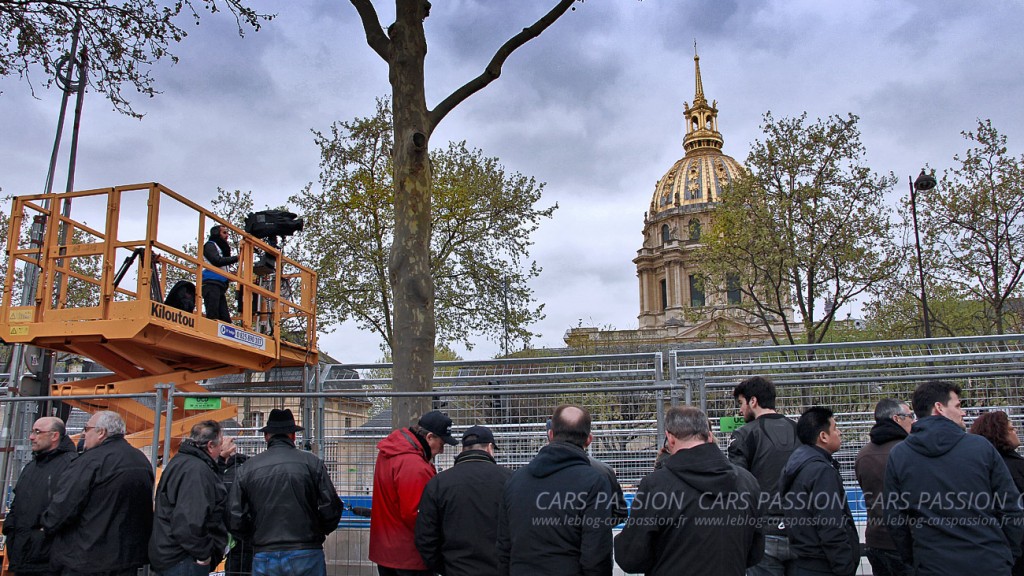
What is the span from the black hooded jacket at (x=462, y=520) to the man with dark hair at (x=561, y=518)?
48 centimetres

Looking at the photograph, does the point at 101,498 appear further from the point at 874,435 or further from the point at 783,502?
the point at 874,435

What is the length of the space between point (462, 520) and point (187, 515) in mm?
2071

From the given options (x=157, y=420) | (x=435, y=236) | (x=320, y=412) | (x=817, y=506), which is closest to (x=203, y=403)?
(x=157, y=420)

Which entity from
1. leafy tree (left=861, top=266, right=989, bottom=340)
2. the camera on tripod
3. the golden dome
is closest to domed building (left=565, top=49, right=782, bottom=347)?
the golden dome

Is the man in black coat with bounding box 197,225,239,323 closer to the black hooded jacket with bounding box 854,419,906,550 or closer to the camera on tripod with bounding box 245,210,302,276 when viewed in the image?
the camera on tripod with bounding box 245,210,302,276

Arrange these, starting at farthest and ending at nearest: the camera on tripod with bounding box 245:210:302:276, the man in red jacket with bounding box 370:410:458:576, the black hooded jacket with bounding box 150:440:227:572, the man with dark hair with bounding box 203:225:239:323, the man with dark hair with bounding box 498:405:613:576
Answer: the camera on tripod with bounding box 245:210:302:276 < the man with dark hair with bounding box 203:225:239:323 < the black hooded jacket with bounding box 150:440:227:572 < the man in red jacket with bounding box 370:410:458:576 < the man with dark hair with bounding box 498:405:613:576

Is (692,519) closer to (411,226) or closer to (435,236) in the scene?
(411,226)

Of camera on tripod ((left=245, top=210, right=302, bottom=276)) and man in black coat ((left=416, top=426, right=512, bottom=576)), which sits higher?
camera on tripod ((left=245, top=210, right=302, bottom=276))

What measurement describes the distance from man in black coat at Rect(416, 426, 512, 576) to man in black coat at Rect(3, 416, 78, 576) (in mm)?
2986

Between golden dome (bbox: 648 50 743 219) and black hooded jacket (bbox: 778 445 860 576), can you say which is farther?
golden dome (bbox: 648 50 743 219)

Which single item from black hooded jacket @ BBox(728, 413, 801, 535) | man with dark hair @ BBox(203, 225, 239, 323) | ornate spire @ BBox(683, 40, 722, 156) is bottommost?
black hooded jacket @ BBox(728, 413, 801, 535)

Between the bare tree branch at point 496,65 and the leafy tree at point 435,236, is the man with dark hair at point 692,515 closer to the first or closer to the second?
the bare tree branch at point 496,65

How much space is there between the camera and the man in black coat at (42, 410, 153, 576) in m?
5.45

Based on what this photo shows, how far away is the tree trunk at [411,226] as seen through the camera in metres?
7.25
